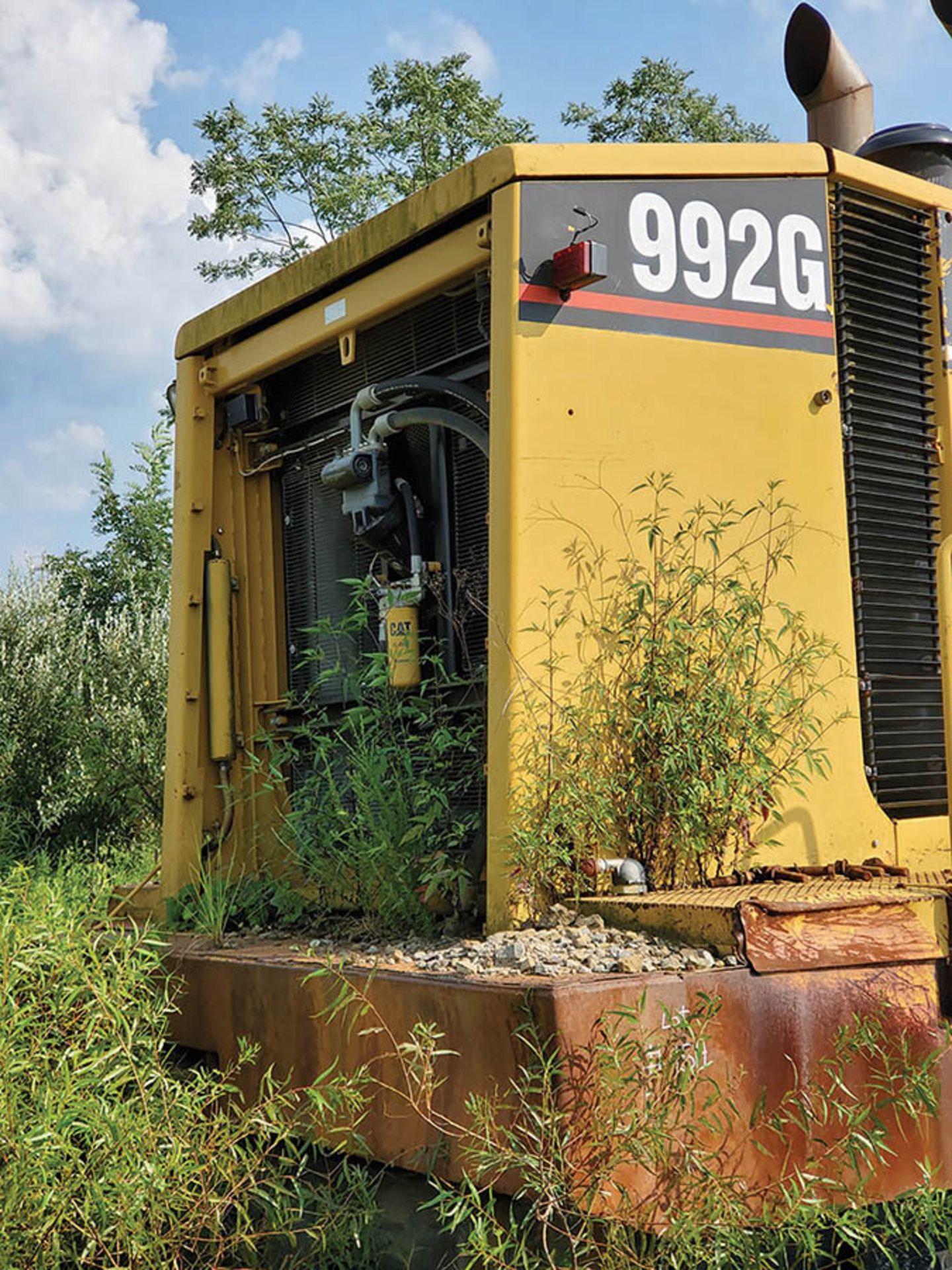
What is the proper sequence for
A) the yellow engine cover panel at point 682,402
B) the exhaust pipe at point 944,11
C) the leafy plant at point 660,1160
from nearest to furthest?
the leafy plant at point 660,1160
the yellow engine cover panel at point 682,402
the exhaust pipe at point 944,11

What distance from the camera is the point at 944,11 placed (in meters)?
4.39

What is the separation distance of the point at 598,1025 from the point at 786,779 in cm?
123

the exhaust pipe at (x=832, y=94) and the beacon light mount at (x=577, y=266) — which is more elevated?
the exhaust pipe at (x=832, y=94)

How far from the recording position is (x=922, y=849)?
378 cm

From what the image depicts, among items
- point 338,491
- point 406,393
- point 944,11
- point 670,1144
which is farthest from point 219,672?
point 944,11

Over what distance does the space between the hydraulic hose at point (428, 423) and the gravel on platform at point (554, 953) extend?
1.35 m

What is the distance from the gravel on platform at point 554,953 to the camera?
9.12ft

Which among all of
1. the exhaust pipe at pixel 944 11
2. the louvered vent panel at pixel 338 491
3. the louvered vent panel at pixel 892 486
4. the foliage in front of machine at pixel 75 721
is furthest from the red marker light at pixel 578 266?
the foliage in front of machine at pixel 75 721

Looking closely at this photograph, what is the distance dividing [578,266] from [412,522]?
39.2 inches

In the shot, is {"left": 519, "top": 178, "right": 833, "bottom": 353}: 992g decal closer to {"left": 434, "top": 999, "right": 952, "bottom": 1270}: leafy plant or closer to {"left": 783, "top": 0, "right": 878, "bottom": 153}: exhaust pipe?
{"left": 783, "top": 0, "right": 878, "bottom": 153}: exhaust pipe

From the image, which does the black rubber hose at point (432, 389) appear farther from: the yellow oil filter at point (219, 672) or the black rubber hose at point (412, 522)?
the yellow oil filter at point (219, 672)

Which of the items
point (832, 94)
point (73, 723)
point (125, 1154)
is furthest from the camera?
point (73, 723)

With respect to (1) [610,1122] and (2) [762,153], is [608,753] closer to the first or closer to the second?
(1) [610,1122]

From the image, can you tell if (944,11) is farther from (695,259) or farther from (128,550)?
(128,550)
